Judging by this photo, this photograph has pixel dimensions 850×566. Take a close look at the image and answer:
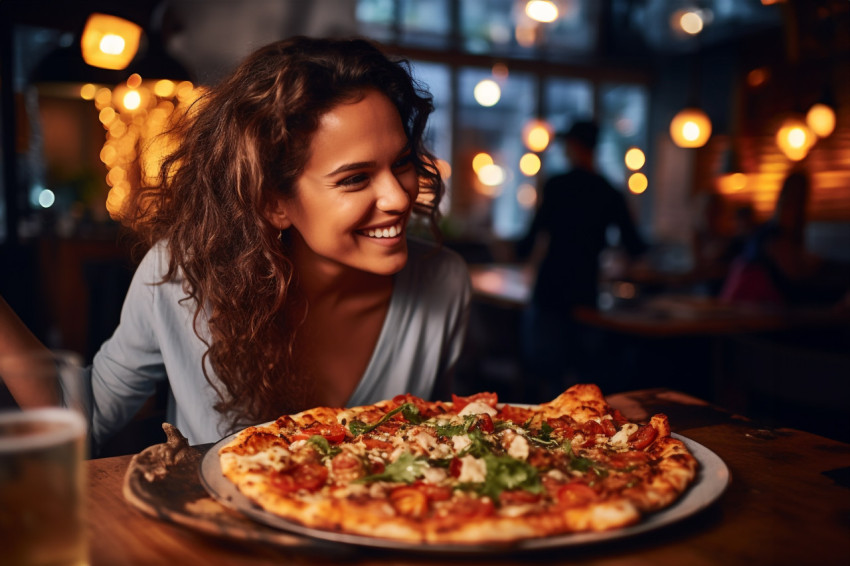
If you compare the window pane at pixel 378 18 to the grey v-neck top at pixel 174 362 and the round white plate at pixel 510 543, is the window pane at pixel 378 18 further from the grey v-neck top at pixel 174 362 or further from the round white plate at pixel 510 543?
the round white plate at pixel 510 543

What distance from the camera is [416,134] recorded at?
75.4 inches

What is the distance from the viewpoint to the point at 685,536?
90 cm

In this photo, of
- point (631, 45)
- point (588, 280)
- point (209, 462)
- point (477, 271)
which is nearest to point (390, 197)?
point (209, 462)

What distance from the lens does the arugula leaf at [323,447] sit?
1113mm

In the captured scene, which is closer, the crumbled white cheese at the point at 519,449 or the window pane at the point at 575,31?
the crumbled white cheese at the point at 519,449

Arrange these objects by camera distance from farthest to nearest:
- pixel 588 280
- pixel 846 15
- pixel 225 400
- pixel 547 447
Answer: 1. pixel 588 280
2. pixel 846 15
3. pixel 225 400
4. pixel 547 447

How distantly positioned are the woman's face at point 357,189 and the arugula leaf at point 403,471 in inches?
25.6

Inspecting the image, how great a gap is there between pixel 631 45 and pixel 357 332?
1193 cm

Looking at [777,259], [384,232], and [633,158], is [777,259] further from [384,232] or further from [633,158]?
[633,158]

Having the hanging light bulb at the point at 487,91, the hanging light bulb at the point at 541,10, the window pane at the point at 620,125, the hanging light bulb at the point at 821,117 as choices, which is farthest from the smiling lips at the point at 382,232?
the window pane at the point at 620,125

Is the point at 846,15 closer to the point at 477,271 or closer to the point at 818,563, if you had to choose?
the point at 477,271

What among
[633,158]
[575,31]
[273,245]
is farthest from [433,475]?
[575,31]

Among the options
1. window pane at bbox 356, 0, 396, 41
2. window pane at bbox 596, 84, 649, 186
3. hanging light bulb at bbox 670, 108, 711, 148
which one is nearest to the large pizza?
hanging light bulb at bbox 670, 108, 711, 148

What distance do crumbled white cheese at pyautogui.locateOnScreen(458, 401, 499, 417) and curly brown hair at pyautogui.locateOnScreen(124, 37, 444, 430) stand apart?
1.59ft
